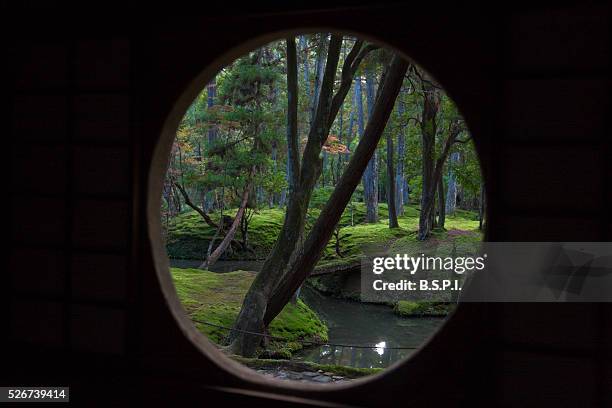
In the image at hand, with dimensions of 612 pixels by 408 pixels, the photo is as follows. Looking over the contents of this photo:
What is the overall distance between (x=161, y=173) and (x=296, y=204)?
4000 mm

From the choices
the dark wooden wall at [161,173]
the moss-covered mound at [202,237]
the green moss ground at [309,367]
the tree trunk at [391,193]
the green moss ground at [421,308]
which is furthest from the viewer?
the tree trunk at [391,193]

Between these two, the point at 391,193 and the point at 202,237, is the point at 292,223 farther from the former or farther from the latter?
the point at 391,193

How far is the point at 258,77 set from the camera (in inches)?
468

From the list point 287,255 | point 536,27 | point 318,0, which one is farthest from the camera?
point 287,255

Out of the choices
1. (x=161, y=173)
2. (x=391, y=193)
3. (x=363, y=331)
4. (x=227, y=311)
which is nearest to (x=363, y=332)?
(x=363, y=331)

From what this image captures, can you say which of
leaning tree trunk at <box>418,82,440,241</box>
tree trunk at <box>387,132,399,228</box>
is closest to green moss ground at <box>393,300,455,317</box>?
leaning tree trunk at <box>418,82,440,241</box>

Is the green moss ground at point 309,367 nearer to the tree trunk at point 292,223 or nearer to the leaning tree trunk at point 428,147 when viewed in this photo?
the tree trunk at point 292,223

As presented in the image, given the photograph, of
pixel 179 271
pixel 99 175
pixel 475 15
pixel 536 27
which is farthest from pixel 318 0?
pixel 179 271

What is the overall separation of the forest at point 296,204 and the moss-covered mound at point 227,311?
0.03 meters

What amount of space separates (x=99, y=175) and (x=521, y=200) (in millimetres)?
2124

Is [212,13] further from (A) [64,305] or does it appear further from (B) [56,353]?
(B) [56,353]

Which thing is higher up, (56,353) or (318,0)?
(318,0)

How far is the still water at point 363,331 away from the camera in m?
8.60

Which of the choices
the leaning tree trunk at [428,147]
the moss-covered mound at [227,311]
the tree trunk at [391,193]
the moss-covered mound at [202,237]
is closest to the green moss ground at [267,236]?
the moss-covered mound at [202,237]
